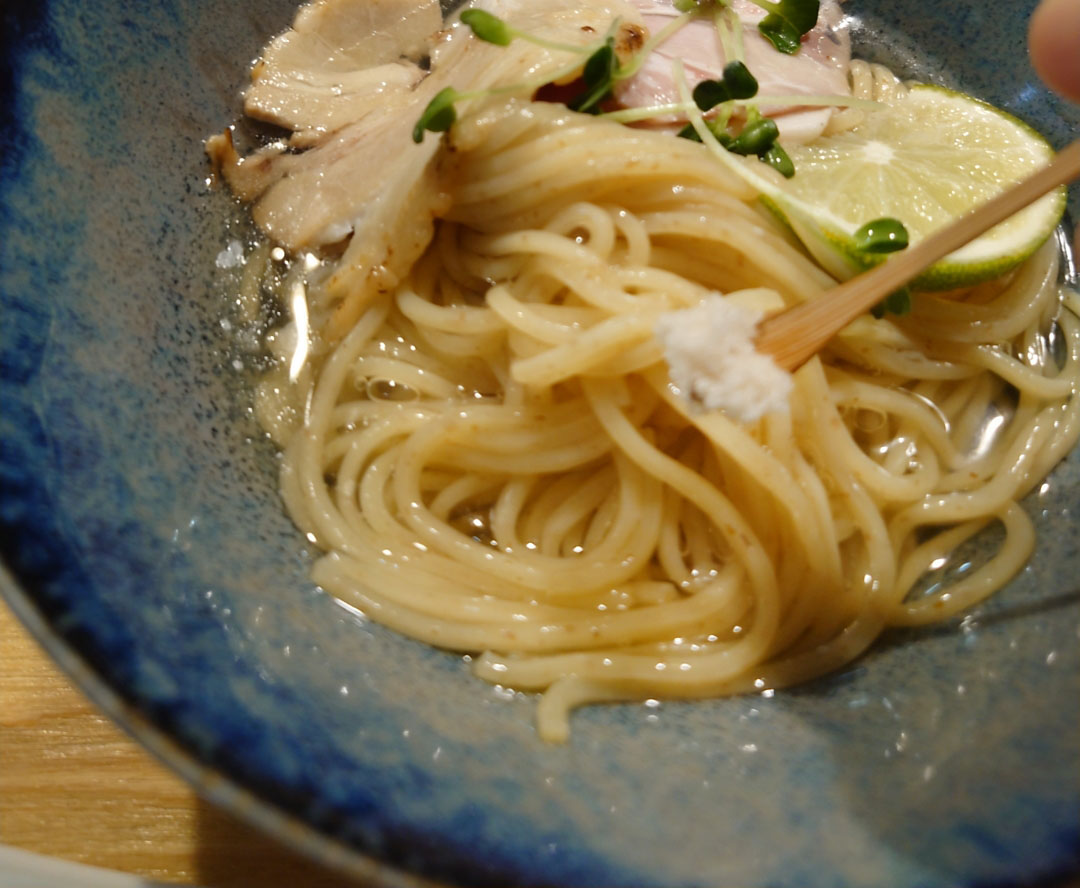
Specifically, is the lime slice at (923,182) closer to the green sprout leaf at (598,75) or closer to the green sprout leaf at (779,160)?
the green sprout leaf at (779,160)

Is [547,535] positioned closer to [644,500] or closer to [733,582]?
[644,500]

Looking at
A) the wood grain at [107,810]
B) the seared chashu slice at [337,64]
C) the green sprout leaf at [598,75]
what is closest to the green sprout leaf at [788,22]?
the green sprout leaf at [598,75]

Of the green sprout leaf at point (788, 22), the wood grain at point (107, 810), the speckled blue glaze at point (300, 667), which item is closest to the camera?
the speckled blue glaze at point (300, 667)

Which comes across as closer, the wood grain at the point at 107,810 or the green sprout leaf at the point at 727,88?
the wood grain at the point at 107,810

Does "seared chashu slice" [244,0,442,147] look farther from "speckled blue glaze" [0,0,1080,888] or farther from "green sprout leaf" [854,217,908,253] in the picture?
"green sprout leaf" [854,217,908,253]

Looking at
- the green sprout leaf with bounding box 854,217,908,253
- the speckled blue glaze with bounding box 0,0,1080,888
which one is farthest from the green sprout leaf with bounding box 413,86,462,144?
the green sprout leaf with bounding box 854,217,908,253

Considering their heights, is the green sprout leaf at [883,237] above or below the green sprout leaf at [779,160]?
below

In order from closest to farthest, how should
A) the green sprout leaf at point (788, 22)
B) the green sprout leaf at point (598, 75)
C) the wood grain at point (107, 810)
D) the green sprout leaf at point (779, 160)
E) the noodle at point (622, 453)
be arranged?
the wood grain at point (107, 810)
the noodle at point (622, 453)
the green sprout leaf at point (598, 75)
the green sprout leaf at point (779, 160)
the green sprout leaf at point (788, 22)
